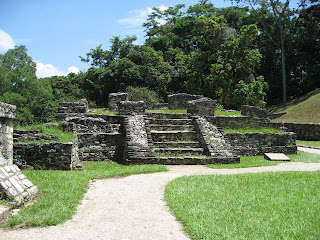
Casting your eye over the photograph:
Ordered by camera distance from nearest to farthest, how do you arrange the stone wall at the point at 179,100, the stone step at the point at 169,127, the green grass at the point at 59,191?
the green grass at the point at 59,191 → the stone step at the point at 169,127 → the stone wall at the point at 179,100

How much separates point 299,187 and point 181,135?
5625 millimetres

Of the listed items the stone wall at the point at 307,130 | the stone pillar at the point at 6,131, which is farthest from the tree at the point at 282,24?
the stone pillar at the point at 6,131

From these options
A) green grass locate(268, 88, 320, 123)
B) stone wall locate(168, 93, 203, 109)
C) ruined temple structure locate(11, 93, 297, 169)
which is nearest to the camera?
ruined temple structure locate(11, 93, 297, 169)

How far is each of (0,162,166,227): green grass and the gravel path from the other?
0.56 ft

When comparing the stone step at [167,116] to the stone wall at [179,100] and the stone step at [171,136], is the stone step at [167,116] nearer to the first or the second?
the stone step at [171,136]

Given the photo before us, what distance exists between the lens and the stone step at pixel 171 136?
11625mm

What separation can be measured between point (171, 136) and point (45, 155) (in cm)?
A: 471

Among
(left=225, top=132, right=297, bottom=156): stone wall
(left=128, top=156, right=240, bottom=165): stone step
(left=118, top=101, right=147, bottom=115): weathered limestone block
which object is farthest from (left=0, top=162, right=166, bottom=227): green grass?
(left=225, top=132, right=297, bottom=156): stone wall

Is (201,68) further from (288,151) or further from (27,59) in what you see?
(27,59)

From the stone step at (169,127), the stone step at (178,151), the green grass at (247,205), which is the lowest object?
the green grass at (247,205)

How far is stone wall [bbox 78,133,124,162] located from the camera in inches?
427

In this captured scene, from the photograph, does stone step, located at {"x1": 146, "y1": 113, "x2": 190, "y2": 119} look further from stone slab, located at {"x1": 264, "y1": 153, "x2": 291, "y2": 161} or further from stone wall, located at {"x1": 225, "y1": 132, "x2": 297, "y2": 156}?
stone slab, located at {"x1": 264, "y1": 153, "x2": 291, "y2": 161}

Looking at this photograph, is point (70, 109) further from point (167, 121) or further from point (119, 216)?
point (119, 216)

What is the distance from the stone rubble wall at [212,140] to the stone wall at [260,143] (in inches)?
27.1
